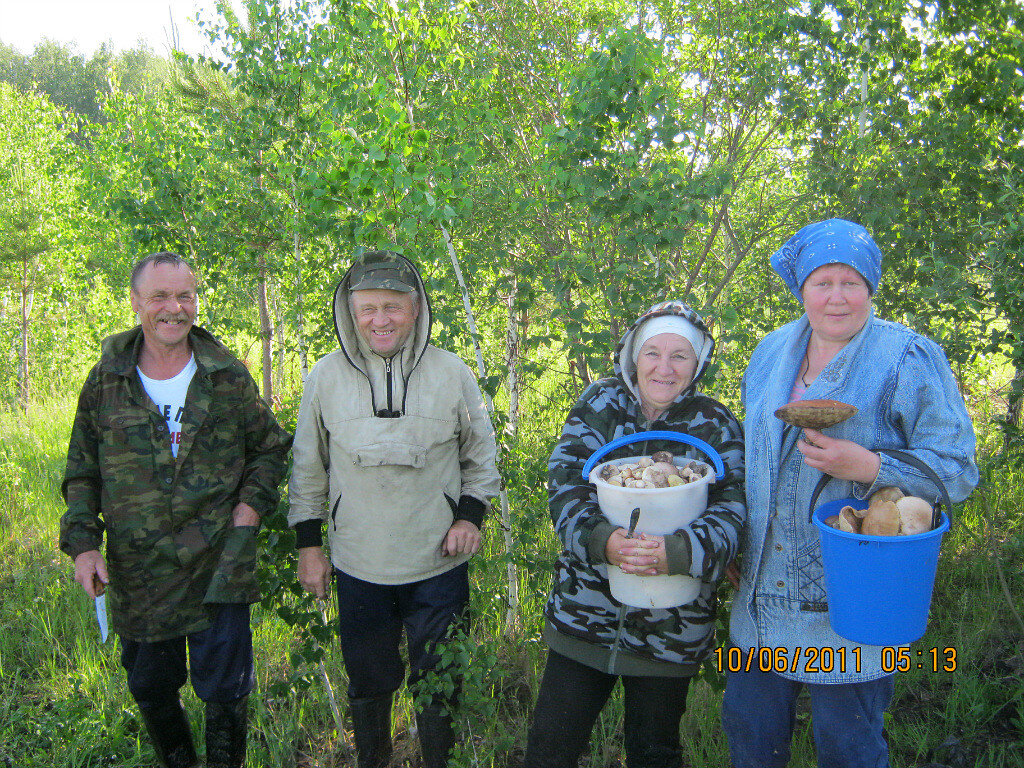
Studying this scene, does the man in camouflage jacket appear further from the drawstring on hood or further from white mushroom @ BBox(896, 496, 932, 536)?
white mushroom @ BBox(896, 496, 932, 536)

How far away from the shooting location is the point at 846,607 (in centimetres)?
178

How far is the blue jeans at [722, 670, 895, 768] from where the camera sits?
1.89 meters

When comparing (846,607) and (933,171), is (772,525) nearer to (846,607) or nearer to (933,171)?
(846,607)

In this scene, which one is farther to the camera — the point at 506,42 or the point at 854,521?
the point at 506,42

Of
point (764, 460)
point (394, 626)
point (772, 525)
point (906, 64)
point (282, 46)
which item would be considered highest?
point (282, 46)

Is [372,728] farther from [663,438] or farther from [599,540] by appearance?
[663,438]

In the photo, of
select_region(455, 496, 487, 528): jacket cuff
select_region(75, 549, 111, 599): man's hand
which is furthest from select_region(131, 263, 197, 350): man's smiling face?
select_region(455, 496, 487, 528): jacket cuff

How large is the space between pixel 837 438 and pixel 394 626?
1.59m

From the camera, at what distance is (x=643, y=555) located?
189 cm

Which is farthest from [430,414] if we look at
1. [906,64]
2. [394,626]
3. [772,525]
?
[906,64]

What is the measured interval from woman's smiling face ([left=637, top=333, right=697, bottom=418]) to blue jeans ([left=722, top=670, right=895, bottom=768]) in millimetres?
821

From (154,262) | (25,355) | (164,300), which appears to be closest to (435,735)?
(164,300)

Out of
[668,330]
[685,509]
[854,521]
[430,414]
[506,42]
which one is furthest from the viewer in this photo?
[506,42]

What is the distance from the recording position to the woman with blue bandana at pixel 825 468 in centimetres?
181
